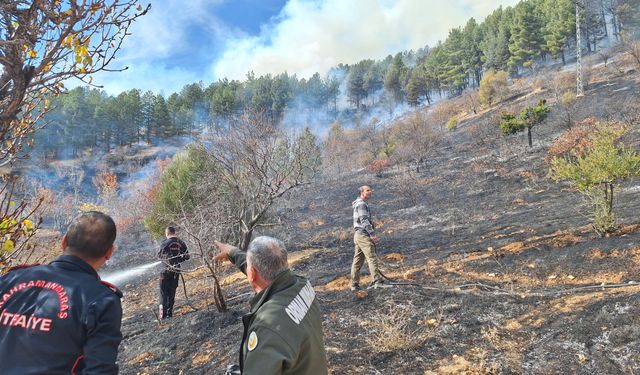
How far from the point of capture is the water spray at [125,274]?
45.3 ft

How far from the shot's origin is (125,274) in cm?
1512

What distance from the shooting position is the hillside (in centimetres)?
375

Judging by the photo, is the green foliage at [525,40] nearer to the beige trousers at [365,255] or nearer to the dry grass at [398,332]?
the beige trousers at [365,255]

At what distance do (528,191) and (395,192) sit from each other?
7518 mm

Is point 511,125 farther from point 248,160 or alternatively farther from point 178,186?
point 178,186

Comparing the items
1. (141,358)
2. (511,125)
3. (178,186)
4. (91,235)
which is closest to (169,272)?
(141,358)

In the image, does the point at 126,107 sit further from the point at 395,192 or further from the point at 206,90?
the point at 395,192

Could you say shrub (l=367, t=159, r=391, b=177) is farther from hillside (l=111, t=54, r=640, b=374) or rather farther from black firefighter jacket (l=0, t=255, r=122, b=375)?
black firefighter jacket (l=0, t=255, r=122, b=375)

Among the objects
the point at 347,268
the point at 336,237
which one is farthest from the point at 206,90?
the point at 347,268

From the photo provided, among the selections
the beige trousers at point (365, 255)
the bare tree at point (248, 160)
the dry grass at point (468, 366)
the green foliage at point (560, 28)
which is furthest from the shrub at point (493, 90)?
the dry grass at point (468, 366)

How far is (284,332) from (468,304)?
416cm

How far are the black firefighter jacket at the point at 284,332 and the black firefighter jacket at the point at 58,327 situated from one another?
0.56 m

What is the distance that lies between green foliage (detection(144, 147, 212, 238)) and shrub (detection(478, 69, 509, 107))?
3192 cm

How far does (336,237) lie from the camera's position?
13914mm
